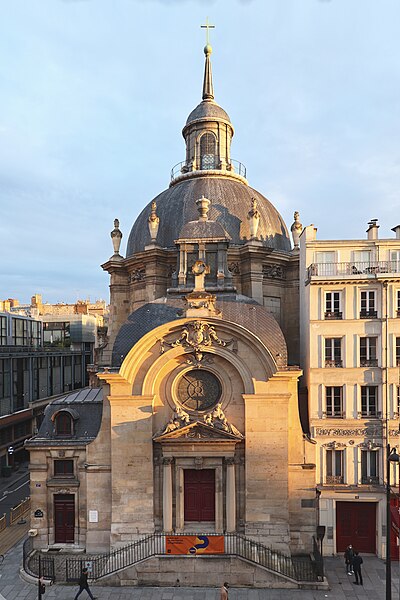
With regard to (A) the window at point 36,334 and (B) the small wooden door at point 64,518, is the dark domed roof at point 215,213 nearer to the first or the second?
(B) the small wooden door at point 64,518

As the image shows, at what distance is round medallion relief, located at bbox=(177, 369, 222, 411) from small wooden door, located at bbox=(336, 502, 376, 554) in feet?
32.6

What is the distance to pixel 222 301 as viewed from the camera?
2600 cm

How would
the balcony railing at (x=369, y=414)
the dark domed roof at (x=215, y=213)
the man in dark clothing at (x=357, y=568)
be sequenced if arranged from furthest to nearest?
the dark domed roof at (x=215, y=213)
the balcony railing at (x=369, y=414)
the man in dark clothing at (x=357, y=568)

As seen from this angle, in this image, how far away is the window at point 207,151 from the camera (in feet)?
130

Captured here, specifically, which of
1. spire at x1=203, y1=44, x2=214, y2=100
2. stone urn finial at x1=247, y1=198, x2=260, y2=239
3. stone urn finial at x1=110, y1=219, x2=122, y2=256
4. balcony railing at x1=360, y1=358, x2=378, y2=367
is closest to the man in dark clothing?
balcony railing at x1=360, y1=358, x2=378, y2=367

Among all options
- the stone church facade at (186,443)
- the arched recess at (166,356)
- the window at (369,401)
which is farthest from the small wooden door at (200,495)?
the window at (369,401)

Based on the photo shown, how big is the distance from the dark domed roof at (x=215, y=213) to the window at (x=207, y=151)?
2329 mm

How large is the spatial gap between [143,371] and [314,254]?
42.4 ft

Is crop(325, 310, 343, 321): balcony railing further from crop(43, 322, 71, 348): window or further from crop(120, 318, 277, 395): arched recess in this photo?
crop(43, 322, 71, 348): window

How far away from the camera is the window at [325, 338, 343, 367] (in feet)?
85.3

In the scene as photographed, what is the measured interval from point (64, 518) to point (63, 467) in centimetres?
285

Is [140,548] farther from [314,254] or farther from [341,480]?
[314,254]

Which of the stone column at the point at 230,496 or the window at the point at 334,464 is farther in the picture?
the window at the point at 334,464

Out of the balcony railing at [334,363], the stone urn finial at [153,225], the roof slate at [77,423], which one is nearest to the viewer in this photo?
the roof slate at [77,423]
